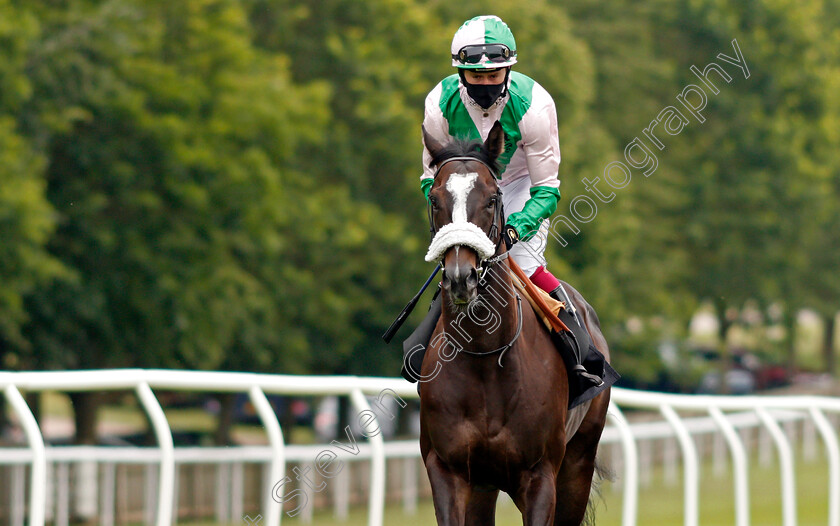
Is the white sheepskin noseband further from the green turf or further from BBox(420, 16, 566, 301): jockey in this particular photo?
the green turf

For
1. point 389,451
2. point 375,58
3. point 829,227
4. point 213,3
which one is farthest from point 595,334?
point 829,227

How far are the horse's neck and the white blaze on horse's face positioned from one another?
0.34m

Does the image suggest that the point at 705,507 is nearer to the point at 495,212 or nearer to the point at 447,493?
the point at 447,493

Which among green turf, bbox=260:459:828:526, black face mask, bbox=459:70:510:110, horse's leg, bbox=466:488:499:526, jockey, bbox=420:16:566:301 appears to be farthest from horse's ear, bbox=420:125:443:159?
green turf, bbox=260:459:828:526

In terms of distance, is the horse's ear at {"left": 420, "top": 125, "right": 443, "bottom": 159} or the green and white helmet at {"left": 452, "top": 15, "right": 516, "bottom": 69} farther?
the green and white helmet at {"left": 452, "top": 15, "right": 516, "bottom": 69}

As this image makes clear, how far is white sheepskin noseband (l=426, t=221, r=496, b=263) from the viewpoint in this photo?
4492 mm

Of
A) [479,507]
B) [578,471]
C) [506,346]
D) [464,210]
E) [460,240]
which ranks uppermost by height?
[464,210]

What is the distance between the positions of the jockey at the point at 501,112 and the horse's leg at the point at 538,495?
828 mm

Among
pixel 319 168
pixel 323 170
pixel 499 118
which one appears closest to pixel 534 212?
pixel 499 118

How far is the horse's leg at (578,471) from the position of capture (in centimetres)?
579

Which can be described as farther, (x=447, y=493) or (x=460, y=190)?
(x=447, y=493)

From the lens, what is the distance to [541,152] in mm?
5297

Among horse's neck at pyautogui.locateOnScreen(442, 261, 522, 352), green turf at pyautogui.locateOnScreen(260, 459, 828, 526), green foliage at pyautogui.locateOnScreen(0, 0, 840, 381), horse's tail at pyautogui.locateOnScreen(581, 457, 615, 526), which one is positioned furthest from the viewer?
green foliage at pyautogui.locateOnScreen(0, 0, 840, 381)

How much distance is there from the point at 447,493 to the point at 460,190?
42.1 inches
